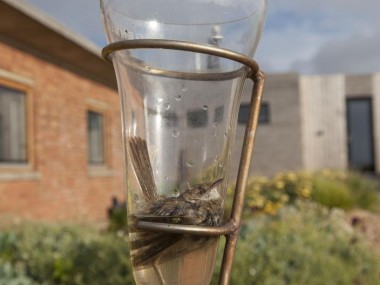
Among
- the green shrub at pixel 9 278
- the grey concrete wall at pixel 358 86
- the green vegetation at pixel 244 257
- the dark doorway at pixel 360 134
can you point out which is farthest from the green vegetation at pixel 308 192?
the grey concrete wall at pixel 358 86

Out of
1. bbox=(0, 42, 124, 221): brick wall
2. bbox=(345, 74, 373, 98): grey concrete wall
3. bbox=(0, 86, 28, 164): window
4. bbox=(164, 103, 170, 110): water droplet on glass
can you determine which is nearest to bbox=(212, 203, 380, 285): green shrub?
bbox=(164, 103, 170, 110): water droplet on glass

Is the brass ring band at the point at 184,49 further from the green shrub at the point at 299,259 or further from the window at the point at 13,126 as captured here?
the window at the point at 13,126

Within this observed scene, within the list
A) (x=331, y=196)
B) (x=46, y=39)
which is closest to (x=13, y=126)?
(x=46, y=39)

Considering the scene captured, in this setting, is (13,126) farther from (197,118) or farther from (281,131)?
(281,131)

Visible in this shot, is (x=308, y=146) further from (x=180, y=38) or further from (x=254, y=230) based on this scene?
(x=180, y=38)

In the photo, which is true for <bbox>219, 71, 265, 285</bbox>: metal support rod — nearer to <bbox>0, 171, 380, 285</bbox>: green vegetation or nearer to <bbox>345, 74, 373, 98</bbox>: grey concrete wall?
<bbox>0, 171, 380, 285</bbox>: green vegetation

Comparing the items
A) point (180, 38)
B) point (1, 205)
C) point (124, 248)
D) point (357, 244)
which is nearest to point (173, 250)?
point (180, 38)

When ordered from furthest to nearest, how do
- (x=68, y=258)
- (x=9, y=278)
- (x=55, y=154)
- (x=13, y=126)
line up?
1. (x=55, y=154)
2. (x=13, y=126)
3. (x=68, y=258)
4. (x=9, y=278)
